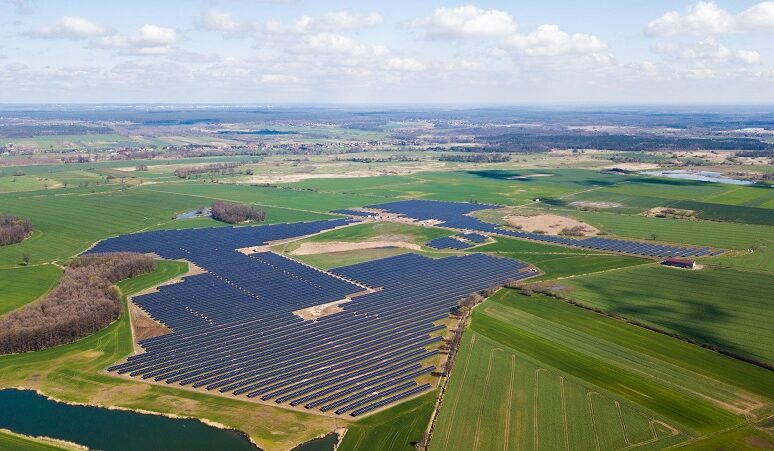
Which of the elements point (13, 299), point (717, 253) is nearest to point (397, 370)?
point (13, 299)

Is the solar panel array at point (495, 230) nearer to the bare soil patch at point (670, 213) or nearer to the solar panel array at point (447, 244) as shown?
the solar panel array at point (447, 244)

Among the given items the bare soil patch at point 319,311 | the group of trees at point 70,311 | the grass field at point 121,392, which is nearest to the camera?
the grass field at point 121,392

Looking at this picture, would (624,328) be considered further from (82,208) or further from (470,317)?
(82,208)

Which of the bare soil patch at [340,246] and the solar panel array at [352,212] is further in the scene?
the solar panel array at [352,212]

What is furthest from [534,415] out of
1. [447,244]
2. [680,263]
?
[447,244]

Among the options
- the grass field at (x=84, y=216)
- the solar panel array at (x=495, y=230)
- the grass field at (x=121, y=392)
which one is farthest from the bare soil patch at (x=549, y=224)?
the grass field at (x=121, y=392)

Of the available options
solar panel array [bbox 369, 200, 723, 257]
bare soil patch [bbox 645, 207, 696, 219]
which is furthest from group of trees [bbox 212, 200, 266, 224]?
bare soil patch [bbox 645, 207, 696, 219]

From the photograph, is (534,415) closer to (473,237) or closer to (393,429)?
(393,429)
